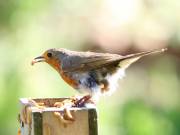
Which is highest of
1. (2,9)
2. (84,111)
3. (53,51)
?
(2,9)

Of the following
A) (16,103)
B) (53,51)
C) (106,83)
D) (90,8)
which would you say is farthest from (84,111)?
(90,8)

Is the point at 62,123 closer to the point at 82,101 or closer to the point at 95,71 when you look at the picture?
the point at 82,101

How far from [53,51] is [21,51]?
1.13 m

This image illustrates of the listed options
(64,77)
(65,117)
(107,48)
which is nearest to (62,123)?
(65,117)

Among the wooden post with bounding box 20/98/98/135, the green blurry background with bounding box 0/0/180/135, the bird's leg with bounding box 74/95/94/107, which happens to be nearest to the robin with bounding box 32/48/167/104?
the bird's leg with bounding box 74/95/94/107

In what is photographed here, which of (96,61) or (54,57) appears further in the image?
(54,57)

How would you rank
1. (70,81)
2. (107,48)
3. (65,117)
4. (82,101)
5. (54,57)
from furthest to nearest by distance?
1. (107,48)
2. (54,57)
3. (70,81)
4. (82,101)
5. (65,117)

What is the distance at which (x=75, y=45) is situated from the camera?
25.8 ft

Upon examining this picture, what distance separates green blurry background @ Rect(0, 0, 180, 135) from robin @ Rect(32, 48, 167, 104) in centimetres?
101

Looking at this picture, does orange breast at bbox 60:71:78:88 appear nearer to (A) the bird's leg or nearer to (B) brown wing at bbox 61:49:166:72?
(B) brown wing at bbox 61:49:166:72

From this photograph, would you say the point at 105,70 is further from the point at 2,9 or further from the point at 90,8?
the point at 90,8

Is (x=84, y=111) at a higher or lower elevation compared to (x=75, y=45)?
lower

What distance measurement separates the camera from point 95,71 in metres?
5.71

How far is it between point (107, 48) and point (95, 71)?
3.01 m
